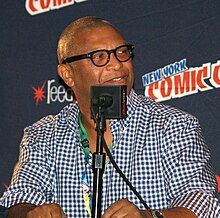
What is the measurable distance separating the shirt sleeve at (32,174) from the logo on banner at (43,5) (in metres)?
0.75

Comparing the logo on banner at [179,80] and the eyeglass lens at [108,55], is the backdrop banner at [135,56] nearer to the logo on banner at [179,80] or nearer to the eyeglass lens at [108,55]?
the logo on banner at [179,80]

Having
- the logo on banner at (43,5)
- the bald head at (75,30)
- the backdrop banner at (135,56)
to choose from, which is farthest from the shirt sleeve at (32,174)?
the logo on banner at (43,5)

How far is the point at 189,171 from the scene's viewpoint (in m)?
1.99

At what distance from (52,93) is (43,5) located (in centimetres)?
42

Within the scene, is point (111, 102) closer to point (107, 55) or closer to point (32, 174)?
point (107, 55)

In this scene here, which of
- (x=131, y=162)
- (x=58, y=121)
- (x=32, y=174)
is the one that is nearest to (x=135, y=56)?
(x=58, y=121)

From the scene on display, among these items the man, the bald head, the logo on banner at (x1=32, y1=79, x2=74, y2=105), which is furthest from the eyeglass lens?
the logo on banner at (x1=32, y1=79, x2=74, y2=105)

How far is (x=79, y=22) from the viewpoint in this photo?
2.26 meters

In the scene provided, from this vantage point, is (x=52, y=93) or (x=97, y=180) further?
(x=52, y=93)

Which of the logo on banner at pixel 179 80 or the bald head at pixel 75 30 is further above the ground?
the bald head at pixel 75 30

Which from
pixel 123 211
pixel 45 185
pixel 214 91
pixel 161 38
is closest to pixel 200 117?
pixel 214 91

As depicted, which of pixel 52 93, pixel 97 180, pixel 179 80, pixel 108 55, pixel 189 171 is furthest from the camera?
pixel 52 93

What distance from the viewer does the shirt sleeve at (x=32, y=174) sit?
6.89ft

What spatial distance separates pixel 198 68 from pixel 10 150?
98cm
